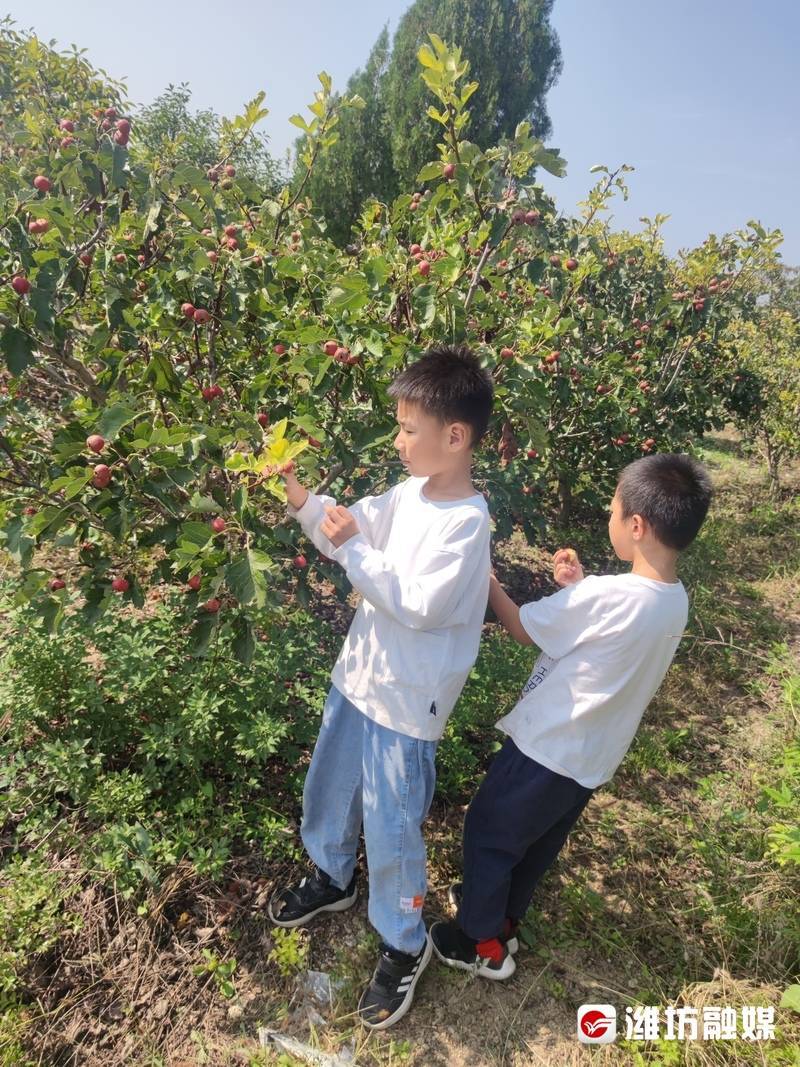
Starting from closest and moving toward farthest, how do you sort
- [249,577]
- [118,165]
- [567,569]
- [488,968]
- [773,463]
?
[249,577] → [118,165] → [567,569] → [488,968] → [773,463]

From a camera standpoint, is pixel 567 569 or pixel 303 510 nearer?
pixel 303 510

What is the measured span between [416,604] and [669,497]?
581 millimetres

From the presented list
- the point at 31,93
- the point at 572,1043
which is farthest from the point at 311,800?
the point at 31,93

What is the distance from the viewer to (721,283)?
4102mm

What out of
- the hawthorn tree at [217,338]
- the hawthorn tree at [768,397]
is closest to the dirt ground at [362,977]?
the hawthorn tree at [217,338]

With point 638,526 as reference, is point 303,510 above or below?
below

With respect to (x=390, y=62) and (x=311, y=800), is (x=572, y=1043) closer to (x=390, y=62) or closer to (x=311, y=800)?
(x=311, y=800)

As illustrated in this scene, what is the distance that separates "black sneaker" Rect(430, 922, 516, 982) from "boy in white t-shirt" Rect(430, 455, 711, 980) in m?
0.10

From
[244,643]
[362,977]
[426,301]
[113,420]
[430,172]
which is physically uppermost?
[430,172]

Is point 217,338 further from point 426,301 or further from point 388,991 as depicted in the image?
point 388,991

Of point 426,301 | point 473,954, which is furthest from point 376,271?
point 473,954

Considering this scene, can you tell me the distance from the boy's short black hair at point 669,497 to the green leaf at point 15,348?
1.38 metres
